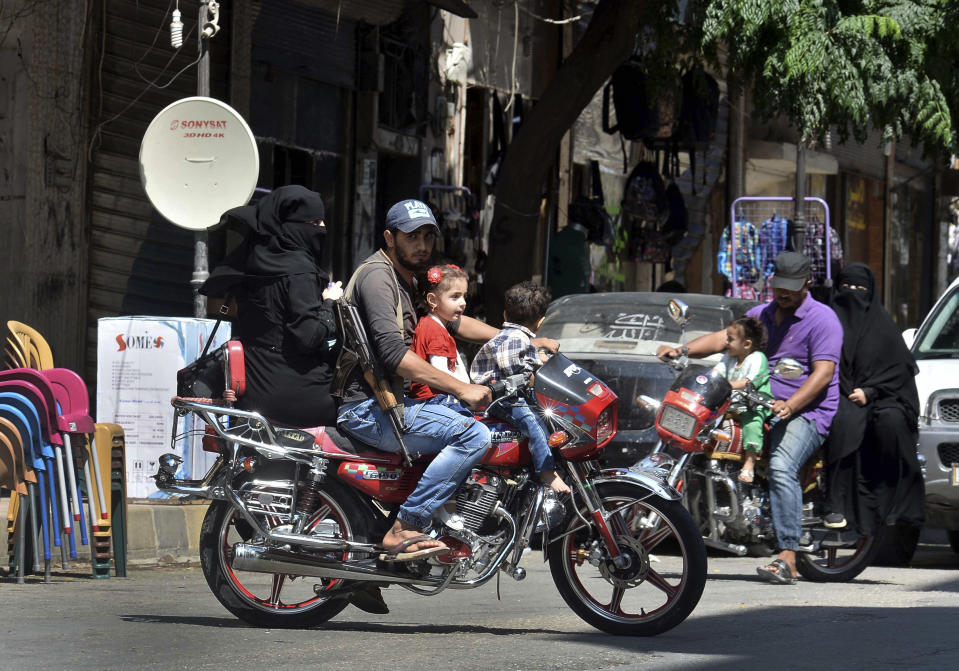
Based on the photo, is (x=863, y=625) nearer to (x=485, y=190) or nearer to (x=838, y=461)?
(x=838, y=461)

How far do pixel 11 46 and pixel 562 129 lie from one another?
4867mm

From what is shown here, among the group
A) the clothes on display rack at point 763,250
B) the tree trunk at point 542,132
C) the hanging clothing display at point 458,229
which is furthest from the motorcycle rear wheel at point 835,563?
the hanging clothing display at point 458,229

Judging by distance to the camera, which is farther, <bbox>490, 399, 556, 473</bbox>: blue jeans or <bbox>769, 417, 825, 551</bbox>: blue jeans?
<bbox>769, 417, 825, 551</bbox>: blue jeans

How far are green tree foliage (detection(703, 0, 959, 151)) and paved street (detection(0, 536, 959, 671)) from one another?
568 cm

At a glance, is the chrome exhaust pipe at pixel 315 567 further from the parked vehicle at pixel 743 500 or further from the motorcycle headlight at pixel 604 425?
the parked vehicle at pixel 743 500

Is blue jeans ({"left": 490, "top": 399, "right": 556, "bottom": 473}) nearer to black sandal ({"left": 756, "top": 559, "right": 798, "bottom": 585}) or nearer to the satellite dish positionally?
black sandal ({"left": 756, "top": 559, "right": 798, "bottom": 585})

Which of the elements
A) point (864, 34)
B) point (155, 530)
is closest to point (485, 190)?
point (864, 34)

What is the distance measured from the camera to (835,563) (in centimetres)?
1017

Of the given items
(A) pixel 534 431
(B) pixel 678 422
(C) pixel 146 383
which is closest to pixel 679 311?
(B) pixel 678 422

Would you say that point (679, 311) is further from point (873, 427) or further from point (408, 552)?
point (408, 552)

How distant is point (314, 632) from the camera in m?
7.17

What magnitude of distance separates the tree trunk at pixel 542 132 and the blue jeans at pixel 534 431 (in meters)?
8.30

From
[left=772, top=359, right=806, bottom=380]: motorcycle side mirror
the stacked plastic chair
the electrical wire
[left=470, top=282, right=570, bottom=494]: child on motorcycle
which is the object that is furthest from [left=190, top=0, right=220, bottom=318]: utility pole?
[left=470, top=282, right=570, bottom=494]: child on motorcycle

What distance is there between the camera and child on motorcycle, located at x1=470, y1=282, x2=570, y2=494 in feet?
23.4
